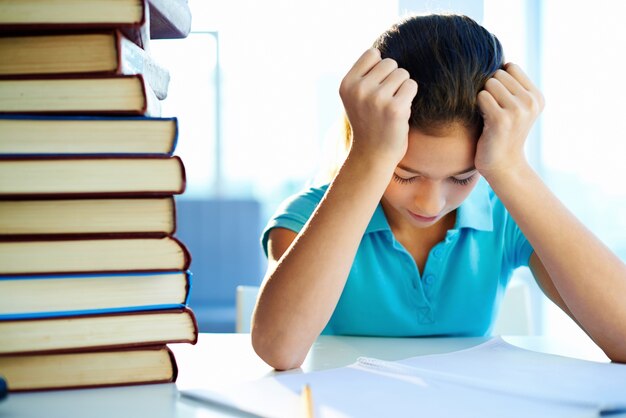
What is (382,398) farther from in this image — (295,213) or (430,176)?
(295,213)

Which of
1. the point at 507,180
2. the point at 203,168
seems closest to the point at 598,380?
the point at 507,180

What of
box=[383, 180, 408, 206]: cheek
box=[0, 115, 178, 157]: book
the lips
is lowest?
the lips

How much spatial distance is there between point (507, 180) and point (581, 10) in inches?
94.9

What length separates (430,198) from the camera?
954 mm

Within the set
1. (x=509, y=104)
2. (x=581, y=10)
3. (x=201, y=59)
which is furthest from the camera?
(x=201, y=59)

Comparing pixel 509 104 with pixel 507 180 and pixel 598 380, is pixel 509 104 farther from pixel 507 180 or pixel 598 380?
pixel 598 380

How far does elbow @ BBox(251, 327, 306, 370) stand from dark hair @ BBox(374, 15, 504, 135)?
0.33m

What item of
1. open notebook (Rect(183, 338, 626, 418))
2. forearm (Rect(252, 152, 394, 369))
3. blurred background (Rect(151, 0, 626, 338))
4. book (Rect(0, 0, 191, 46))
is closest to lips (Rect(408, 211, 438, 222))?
forearm (Rect(252, 152, 394, 369))

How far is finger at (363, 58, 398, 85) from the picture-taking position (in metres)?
0.90

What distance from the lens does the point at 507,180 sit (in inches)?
36.6

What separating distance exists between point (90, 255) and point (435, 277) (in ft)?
2.12

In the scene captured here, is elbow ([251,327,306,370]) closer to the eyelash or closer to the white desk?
the white desk

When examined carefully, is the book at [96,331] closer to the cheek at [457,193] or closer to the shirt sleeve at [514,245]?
the cheek at [457,193]

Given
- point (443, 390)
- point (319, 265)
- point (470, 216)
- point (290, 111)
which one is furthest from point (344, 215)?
point (290, 111)
